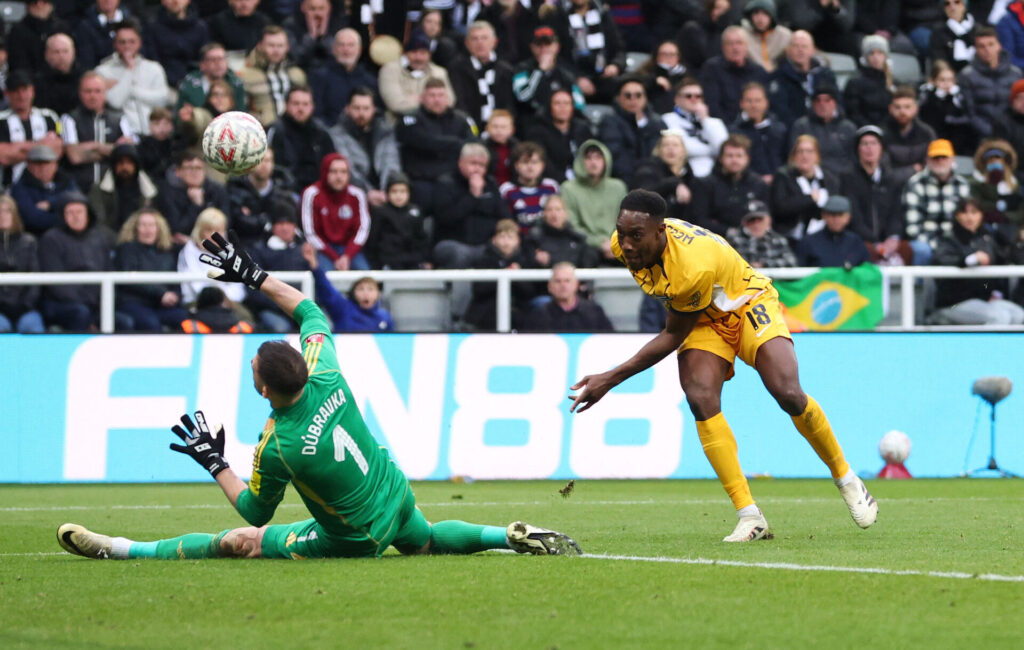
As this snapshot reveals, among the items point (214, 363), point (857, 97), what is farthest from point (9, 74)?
point (857, 97)

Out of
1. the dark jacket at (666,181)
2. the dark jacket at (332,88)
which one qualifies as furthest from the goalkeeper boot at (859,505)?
the dark jacket at (332,88)

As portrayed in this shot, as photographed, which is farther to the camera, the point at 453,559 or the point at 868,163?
the point at 868,163

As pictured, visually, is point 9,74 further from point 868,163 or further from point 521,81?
point 868,163

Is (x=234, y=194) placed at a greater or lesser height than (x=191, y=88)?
lesser

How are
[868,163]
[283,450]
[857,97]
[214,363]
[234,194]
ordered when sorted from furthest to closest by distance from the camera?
1. [857,97]
2. [868,163]
3. [234,194]
4. [214,363]
5. [283,450]

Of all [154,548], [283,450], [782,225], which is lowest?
[154,548]

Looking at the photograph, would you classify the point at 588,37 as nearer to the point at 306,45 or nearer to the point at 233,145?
the point at 306,45

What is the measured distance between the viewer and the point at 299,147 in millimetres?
17656

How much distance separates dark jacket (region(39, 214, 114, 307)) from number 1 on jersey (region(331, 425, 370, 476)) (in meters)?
9.50

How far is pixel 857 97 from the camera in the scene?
1975 cm

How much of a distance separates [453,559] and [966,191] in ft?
38.1

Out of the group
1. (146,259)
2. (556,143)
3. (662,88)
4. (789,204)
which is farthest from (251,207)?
(789,204)

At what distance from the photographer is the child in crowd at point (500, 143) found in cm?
1783

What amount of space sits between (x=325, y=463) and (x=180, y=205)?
10208mm
